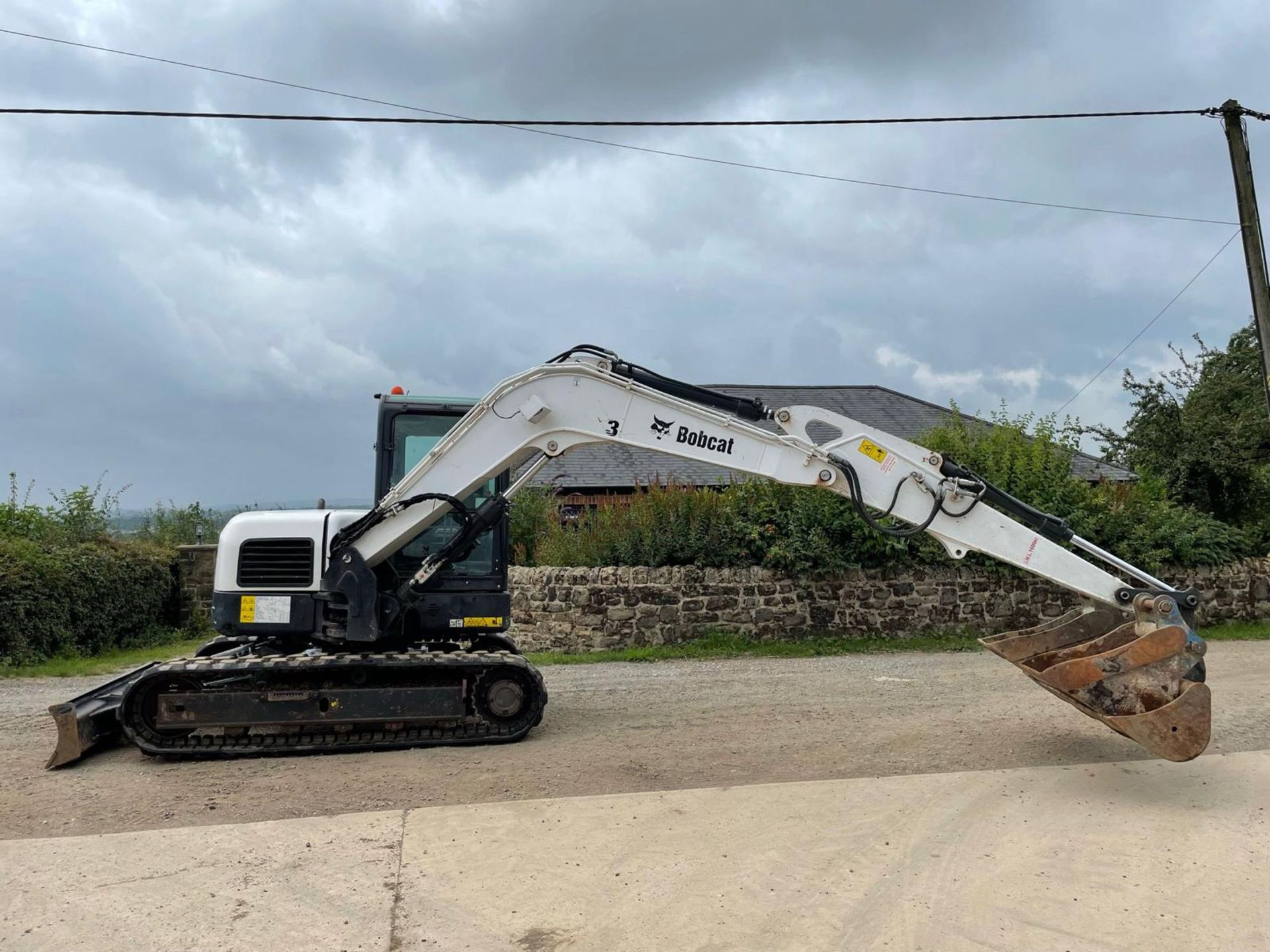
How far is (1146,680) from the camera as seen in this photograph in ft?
18.8

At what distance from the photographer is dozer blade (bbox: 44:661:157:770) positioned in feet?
22.0

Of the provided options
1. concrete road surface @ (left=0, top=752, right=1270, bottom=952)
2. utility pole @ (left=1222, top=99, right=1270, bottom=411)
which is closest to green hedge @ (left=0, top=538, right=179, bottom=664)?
concrete road surface @ (left=0, top=752, right=1270, bottom=952)

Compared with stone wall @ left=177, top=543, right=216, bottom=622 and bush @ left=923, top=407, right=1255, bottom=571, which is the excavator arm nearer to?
bush @ left=923, top=407, right=1255, bottom=571

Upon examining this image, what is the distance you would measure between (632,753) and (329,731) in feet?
7.74

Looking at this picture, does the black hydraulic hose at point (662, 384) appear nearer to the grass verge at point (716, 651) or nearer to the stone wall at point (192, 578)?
the grass verge at point (716, 651)

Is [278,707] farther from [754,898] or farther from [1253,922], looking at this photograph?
[1253,922]

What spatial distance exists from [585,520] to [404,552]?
6869 mm

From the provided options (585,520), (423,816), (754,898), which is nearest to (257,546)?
(423,816)

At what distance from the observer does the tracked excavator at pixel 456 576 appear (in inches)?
257

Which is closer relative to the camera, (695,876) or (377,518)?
(695,876)

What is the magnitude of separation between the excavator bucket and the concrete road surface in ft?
1.70

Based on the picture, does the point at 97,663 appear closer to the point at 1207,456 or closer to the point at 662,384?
the point at 662,384

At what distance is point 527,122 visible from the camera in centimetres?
1008

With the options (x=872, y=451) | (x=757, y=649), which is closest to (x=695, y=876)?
(x=872, y=451)
